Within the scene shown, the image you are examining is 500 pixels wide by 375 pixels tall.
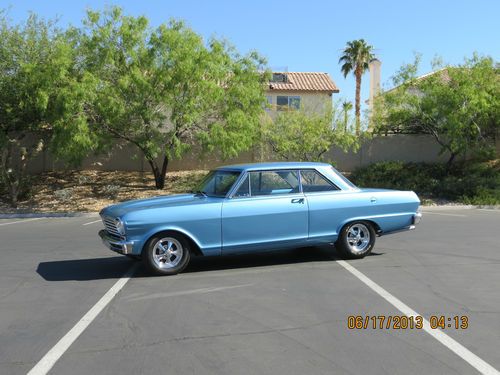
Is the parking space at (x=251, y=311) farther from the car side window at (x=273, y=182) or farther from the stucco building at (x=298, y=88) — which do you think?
the stucco building at (x=298, y=88)

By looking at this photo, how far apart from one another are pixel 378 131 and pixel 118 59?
1269cm

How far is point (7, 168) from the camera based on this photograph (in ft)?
69.7

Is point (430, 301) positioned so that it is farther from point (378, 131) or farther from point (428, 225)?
point (378, 131)

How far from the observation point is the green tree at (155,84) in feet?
62.8

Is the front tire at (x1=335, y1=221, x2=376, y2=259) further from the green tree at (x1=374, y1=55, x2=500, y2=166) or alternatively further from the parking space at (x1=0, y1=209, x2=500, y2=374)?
the green tree at (x1=374, y1=55, x2=500, y2=166)

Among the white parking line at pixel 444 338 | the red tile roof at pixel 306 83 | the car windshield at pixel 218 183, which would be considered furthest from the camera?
the red tile roof at pixel 306 83

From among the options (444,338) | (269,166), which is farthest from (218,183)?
(444,338)

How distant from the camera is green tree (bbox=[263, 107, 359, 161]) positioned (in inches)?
885

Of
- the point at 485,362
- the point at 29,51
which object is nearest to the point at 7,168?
the point at 29,51

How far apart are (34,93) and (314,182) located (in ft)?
46.1

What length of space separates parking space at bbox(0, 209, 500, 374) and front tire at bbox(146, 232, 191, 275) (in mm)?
167

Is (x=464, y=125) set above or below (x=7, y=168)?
above

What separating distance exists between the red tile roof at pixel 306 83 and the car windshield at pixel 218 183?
32507 mm

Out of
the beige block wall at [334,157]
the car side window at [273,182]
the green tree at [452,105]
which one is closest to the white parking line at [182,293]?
the car side window at [273,182]
